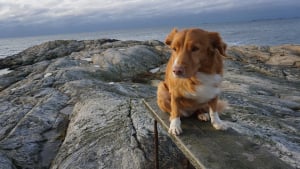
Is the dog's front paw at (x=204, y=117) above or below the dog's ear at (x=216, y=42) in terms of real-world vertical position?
below

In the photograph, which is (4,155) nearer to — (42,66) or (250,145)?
(250,145)

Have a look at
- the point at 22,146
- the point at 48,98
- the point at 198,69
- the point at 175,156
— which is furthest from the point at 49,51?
the point at 198,69

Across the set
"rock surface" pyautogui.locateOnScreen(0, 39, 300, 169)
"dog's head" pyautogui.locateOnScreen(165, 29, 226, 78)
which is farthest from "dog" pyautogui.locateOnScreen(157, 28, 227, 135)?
"rock surface" pyautogui.locateOnScreen(0, 39, 300, 169)

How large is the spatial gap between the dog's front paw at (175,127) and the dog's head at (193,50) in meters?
0.94

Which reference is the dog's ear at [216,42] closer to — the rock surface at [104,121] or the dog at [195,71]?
the dog at [195,71]

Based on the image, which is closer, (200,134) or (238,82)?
(200,134)

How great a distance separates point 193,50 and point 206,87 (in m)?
0.64

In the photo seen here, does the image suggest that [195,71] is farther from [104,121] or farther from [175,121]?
[104,121]

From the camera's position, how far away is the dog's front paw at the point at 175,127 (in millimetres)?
4844

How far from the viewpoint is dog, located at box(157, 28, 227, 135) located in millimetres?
4203

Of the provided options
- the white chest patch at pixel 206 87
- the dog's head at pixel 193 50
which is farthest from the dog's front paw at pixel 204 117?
the dog's head at pixel 193 50

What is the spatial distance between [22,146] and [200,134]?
16.0ft

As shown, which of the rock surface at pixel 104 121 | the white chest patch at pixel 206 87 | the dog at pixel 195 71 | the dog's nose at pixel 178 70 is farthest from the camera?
the rock surface at pixel 104 121

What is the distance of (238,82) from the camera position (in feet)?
45.4
